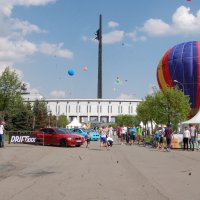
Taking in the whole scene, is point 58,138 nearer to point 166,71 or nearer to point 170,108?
point 170,108

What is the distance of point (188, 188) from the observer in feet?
34.0

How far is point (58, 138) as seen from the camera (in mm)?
30391

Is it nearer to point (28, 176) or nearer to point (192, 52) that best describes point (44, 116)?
point (192, 52)

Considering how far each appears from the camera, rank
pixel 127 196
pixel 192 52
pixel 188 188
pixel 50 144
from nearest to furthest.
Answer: pixel 127 196
pixel 188 188
pixel 50 144
pixel 192 52

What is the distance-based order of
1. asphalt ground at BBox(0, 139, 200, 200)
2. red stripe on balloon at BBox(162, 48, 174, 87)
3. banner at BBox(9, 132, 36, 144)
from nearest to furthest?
asphalt ground at BBox(0, 139, 200, 200), banner at BBox(9, 132, 36, 144), red stripe on balloon at BBox(162, 48, 174, 87)

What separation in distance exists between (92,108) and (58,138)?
13061 centimetres

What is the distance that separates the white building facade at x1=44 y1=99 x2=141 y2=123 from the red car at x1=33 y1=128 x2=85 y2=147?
125m

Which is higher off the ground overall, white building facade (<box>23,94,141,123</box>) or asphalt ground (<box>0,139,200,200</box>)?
white building facade (<box>23,94,141,123</box>)

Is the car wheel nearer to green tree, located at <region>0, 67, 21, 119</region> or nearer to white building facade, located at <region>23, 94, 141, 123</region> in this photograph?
green tree, located at <region>0, 67, 21, 119</region>

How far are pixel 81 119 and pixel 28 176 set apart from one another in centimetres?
14999

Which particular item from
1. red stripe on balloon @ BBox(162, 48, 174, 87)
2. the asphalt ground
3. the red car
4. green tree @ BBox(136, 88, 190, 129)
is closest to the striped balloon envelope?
red stripe on balloon @ BBox(162, 48, 174, 87)

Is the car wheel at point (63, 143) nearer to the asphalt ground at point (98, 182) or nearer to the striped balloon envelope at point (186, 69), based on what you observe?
the asphalt ground at point (98, 182)

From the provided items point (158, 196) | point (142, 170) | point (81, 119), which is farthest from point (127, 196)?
point (81, 119)

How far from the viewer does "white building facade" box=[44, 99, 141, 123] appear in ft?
519
